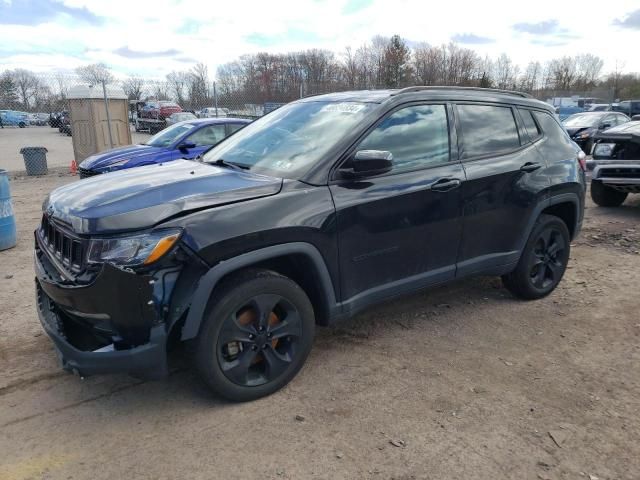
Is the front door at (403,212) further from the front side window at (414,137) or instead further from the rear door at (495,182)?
the rear door at (495,182)

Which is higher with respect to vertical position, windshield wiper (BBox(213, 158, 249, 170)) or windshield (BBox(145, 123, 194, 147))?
windshield (BBox(145, 123, 194, 147))

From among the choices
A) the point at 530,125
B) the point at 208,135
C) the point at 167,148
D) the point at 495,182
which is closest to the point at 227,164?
the point at 495,182

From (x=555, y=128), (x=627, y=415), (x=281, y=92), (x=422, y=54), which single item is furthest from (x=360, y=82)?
(x=627, y=415)

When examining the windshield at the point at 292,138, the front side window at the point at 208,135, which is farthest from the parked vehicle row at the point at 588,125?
the windshield at the point at 292,138

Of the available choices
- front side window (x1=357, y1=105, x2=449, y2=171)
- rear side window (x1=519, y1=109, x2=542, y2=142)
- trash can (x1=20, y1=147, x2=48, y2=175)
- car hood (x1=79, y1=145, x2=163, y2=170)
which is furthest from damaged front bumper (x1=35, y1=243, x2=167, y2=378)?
trash can (x1=20, y1=147, x2=48, y2=175)

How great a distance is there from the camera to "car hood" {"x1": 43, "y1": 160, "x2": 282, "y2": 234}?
2715mm

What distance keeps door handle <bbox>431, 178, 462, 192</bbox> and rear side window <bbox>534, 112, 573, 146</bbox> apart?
1.37 metres

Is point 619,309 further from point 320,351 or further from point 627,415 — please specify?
point 320,351

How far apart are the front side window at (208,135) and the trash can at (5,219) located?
10.8 ft

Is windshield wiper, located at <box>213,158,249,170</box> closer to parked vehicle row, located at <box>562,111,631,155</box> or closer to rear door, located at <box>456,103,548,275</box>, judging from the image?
rear door, located at <box>456,103,548,275</box>

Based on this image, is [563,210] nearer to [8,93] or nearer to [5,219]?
[5,219]

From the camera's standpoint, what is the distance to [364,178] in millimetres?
3375

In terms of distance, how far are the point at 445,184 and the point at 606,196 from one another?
6.68 meters

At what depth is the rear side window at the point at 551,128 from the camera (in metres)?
4.63
